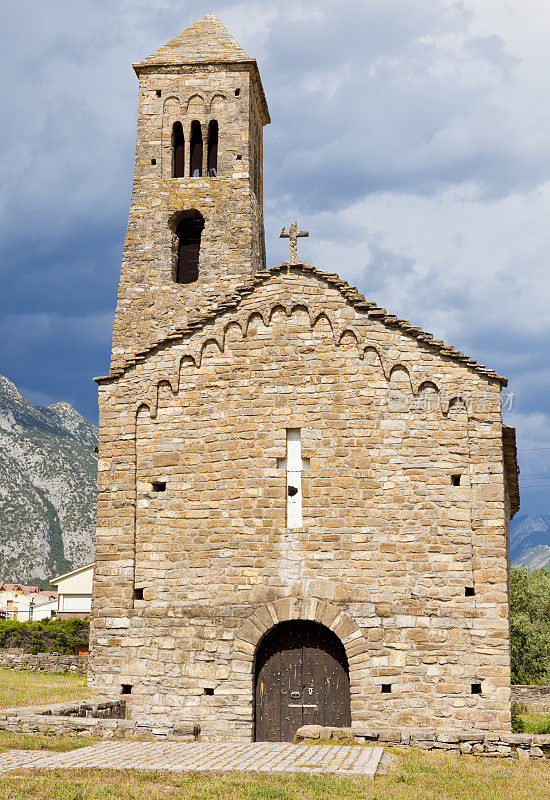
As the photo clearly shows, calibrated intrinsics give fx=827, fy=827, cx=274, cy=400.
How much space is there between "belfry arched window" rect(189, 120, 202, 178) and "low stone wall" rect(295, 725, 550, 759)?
16.7 meters

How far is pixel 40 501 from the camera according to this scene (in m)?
105

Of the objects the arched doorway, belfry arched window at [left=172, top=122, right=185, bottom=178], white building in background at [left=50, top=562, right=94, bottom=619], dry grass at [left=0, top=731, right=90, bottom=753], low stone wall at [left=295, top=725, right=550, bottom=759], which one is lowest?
low stone wall at [left=295, top=725, right=550, bottom=759]

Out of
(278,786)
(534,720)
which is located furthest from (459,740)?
(534,720)

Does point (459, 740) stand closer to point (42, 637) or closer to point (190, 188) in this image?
point (190, 188)

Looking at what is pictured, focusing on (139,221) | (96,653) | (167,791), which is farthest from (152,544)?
(139,221)

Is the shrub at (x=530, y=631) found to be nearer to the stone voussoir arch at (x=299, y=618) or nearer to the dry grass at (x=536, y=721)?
the dry grass at (x=536, y=721)

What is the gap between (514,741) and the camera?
38.7 feet

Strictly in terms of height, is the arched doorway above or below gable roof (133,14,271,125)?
below

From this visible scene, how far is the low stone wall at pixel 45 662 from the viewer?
29250mm

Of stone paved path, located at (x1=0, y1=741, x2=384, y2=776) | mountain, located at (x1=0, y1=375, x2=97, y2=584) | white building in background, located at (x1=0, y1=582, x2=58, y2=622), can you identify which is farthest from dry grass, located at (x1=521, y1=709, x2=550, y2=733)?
mountain, located at (x1=0, y1=375, x2=97, y2=584)

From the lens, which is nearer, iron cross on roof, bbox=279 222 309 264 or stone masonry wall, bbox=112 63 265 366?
iron cross on roof, bbox=279 222 309 264

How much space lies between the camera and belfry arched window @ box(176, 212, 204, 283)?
73.3 ft

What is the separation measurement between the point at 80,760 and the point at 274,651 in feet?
15.8

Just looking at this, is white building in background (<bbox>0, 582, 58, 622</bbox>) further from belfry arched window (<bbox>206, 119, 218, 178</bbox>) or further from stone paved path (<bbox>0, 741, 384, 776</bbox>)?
stone paved path (<bbox>0, 741, 384, 776</bbox>)
